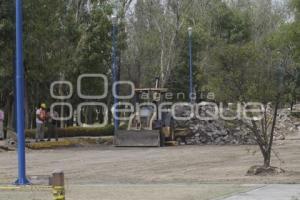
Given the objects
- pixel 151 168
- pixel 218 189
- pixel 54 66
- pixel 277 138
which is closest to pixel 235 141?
pixel 277 138

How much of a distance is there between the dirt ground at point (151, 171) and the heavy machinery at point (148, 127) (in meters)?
4.34

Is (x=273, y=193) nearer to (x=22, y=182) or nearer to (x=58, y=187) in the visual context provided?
(x=58, y=187)

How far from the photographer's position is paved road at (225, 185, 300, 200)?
13.4 m

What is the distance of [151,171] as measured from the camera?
20.8 metres

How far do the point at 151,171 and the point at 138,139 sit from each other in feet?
45.4

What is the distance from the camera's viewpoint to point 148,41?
62688 millimetres

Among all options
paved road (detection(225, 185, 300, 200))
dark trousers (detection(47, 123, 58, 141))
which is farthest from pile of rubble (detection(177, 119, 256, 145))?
paved road (detection(225, 185, 300, 200))

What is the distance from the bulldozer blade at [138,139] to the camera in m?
34.4

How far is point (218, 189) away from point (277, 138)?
28147 millimetres

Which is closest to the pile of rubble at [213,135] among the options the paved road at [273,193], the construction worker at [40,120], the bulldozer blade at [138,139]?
the bulldozer blade at [138,139]

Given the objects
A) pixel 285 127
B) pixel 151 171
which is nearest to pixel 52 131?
pixel 151 171

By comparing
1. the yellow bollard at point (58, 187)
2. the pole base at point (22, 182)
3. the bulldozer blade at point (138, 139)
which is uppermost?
the bulldozer blade at point (138, 139)

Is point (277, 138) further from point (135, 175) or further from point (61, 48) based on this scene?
point (135, 175)

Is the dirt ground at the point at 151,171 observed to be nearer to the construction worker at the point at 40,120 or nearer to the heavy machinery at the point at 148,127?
the construction worker at the point at 40,120
